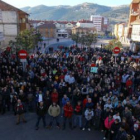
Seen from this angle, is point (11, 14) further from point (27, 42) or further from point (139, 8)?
point (139, 8)

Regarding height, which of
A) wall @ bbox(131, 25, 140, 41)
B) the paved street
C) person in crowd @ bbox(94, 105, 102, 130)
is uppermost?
wall @ bbox(131, 25, 140, 41)

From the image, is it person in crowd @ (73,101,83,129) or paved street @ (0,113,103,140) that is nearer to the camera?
paved street @ (0,113,103,140)

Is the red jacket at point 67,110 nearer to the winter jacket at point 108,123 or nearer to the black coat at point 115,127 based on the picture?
the winter jacket at point 108,123

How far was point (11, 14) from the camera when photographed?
37438 mm

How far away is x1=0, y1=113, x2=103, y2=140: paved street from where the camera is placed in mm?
8070

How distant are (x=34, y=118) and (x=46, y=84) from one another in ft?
9.23

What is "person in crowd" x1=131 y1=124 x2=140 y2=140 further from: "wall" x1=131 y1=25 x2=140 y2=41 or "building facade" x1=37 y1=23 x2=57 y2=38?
"building facade" x1=37 y1=23 x2=57 y2=38

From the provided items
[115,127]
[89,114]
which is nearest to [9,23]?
[89,114]

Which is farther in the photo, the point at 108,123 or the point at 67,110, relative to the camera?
the point at 67,110

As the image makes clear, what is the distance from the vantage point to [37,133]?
838 centimetres

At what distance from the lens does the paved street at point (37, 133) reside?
318 inches

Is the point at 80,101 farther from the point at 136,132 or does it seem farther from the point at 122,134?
the point at 136,132

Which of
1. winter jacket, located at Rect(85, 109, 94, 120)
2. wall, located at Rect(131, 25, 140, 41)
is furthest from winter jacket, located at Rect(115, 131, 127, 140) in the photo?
wall, located at Rect(131, 25, 140, 41)

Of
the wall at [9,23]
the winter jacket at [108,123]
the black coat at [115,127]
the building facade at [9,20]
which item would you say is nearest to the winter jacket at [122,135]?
the black coat at [115,127]
